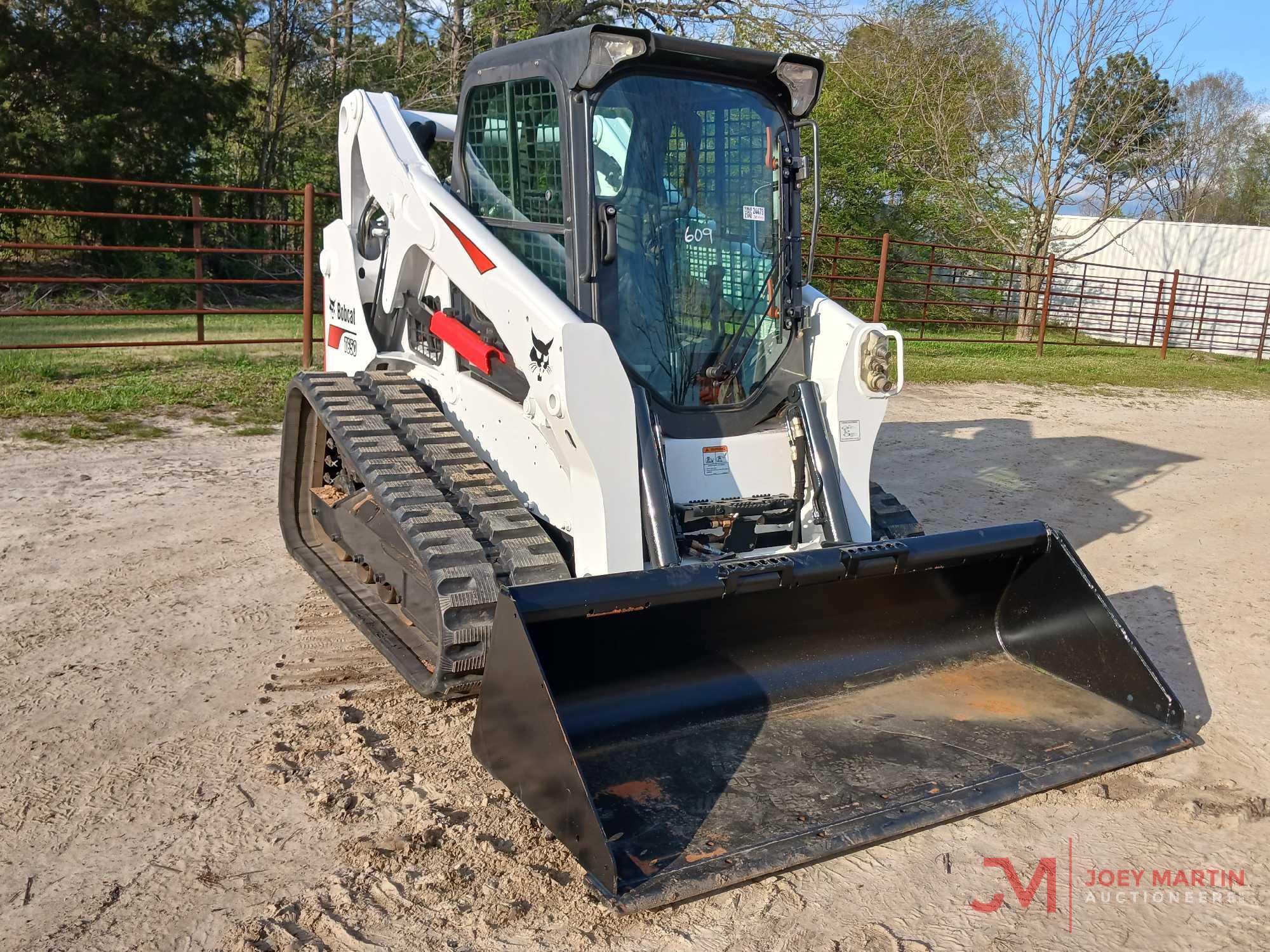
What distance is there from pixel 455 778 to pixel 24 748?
1376mm

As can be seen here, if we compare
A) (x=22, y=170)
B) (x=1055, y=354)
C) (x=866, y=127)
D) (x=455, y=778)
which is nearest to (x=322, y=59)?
(x=22, y=170)

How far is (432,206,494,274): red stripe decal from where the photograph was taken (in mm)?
4129

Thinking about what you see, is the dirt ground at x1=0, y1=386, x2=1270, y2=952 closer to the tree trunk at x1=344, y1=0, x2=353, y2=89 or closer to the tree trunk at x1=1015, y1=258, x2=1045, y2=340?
the tree trunk at x1=1015, y1=258, x2=1045, y2=340

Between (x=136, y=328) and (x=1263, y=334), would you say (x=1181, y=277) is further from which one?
(x=136, y=328)

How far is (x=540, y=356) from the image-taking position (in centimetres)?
380

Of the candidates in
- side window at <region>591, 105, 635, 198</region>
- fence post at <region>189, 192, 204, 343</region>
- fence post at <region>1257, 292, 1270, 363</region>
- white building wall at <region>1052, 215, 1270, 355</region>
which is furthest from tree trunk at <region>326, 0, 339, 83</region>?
side window at <region>591, 105, 635, 198</region>

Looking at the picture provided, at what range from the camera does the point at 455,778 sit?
3547 millimetres

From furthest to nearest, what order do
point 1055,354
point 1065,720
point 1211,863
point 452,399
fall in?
point 1055,354 < point 452,399 < point 1065,720 < point 1211,863

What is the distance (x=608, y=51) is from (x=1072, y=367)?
13804mm

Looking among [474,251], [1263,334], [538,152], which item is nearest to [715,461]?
[474,251]

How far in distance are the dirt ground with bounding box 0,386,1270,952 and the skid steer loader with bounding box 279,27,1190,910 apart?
15 centimetres

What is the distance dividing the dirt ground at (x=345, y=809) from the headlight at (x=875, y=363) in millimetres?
1691

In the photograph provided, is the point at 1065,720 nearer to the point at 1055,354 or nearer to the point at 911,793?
the point at 911,793

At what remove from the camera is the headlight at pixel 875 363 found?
4477mm
